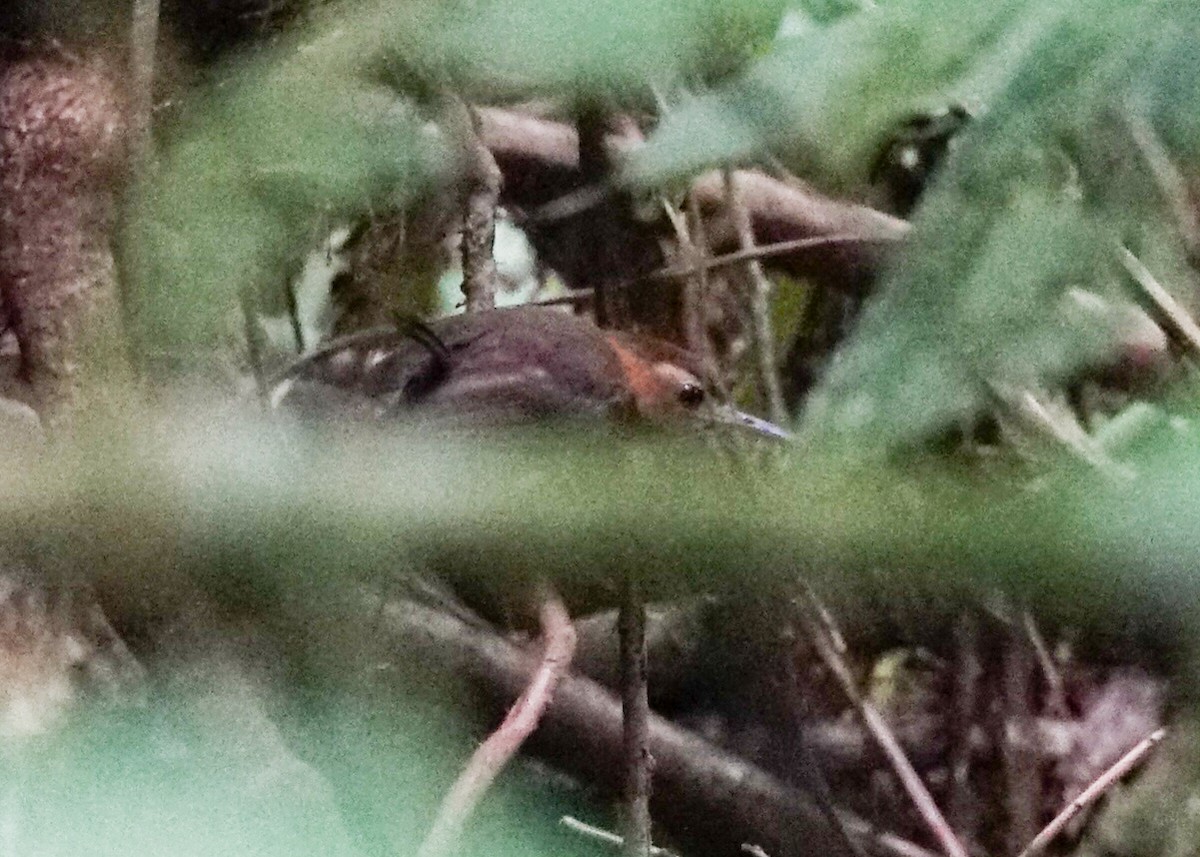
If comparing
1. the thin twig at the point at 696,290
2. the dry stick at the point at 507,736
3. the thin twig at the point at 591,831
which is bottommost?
the thin twig at the point at 591,831

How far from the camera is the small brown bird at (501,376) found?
0.46 meters

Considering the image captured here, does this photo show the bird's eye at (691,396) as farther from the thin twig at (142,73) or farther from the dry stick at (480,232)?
the thin twig at (142,73)

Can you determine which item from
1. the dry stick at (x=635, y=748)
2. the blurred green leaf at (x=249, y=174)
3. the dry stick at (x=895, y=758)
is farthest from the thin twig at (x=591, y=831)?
the blurred green leaf at (x=249, y=174)

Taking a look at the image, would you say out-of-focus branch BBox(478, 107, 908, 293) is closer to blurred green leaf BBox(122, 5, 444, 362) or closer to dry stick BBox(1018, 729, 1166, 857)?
blurred green leaf BBox(122, 5, 444, 362)

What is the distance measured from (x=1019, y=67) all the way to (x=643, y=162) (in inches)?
6.1

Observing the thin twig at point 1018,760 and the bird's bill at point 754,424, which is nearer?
the bird's bill at point 754,424

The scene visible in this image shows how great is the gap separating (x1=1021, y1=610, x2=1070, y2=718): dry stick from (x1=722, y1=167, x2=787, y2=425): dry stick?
0.39ft

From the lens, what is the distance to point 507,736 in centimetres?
49

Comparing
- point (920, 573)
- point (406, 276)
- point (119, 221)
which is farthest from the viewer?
point (406, 276)

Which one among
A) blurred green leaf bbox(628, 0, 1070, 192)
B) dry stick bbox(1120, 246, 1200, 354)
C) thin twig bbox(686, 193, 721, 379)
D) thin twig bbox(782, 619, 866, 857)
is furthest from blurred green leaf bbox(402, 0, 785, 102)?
thin twig bbox(782, 619, 866, 857)

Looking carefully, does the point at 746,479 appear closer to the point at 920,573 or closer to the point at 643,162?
the point at 920,573

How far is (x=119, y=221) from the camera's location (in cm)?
46

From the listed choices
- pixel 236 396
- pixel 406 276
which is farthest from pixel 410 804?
pixel 406 276

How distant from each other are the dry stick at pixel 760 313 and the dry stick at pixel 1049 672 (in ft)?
0.39
